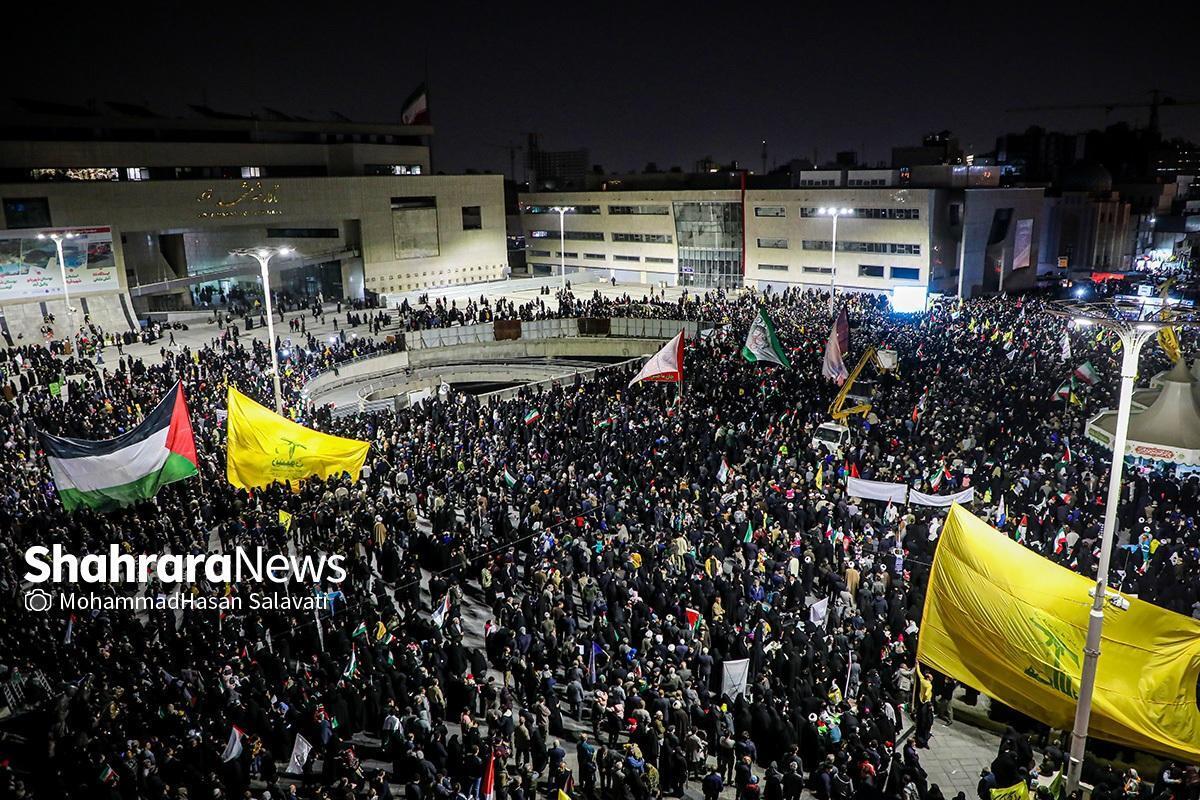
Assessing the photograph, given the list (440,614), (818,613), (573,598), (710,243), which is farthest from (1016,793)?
(710,243)

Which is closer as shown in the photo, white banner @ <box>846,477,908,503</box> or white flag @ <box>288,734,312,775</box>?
white flag @ <box>288,734,312,775</box>

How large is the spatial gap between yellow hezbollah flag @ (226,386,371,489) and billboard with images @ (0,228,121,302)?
33.1 meters

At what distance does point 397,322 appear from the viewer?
149 ft

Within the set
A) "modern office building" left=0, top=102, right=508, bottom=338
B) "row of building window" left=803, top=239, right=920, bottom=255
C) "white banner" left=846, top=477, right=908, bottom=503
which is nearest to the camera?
"white banner" left=846, top=477, right=908, bottom=503

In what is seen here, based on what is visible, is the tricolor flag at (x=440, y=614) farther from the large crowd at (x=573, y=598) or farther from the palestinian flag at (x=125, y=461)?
the palestinian flag at (x=125, y=461)

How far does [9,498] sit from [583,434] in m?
12.3

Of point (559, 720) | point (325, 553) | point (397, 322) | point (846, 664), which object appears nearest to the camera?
point (559, 720)

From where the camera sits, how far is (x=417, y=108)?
202ft

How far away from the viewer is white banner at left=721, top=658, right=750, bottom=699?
426 inches

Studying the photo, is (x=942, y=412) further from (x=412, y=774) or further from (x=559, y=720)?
(x=412, y=774)

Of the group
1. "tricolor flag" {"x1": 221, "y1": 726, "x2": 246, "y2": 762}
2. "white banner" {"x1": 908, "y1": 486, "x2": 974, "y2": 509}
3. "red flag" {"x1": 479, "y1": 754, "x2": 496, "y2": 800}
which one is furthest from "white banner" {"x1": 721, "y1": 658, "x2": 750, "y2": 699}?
"white banner" {"x1": 908, "y1": 486, "x2": 974, "y2": 509}

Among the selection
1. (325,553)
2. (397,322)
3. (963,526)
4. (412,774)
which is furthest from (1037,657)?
(397,322)

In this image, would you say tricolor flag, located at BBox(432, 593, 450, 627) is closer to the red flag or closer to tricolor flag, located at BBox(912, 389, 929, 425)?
the red flag

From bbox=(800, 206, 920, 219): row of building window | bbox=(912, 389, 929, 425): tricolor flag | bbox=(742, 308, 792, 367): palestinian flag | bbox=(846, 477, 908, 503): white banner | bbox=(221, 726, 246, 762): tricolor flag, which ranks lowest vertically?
bbox=(221, 726, 246, 762): tricolor flag
